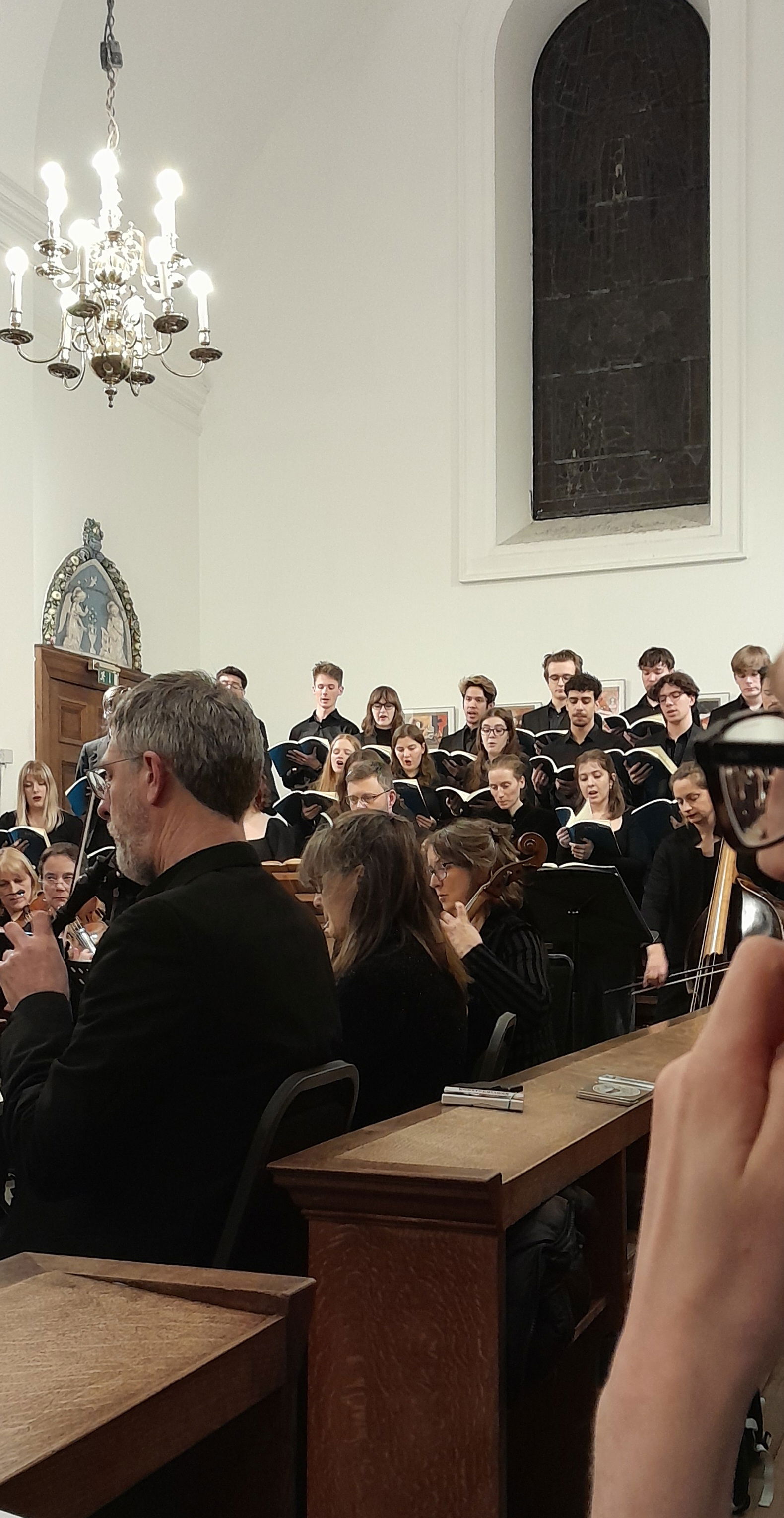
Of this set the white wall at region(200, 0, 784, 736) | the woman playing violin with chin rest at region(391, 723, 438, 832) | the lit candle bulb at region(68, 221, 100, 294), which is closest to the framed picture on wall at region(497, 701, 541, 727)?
the white wall at region(200, 0, 784, 736)

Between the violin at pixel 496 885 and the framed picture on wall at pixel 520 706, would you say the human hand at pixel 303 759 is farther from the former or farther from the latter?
the violin at pixel 496 885

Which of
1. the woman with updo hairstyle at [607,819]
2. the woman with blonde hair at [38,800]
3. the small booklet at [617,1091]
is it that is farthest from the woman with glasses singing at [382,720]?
Result: the small booklet at [617,1091]

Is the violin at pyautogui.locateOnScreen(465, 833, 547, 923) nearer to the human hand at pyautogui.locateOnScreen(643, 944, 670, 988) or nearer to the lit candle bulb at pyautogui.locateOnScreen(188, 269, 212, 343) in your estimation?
the human hand at pyautogui.locateOnScreen(643, 944, 670, 988)

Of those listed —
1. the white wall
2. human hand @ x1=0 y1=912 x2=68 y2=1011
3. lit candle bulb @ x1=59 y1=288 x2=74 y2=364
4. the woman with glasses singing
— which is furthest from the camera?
the white wall

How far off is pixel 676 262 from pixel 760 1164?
13.1 metres

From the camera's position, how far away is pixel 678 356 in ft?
40.9

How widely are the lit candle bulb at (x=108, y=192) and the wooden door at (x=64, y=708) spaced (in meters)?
3.42

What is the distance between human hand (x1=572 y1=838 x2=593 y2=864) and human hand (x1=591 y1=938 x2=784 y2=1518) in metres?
5.80

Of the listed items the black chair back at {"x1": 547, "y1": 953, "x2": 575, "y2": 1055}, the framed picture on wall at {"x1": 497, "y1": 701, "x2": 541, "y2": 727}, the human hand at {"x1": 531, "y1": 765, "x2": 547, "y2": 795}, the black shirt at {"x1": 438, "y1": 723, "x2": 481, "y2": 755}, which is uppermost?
the framed picture on wall at {"x1": 497, "y1": 701, "x2": 541, "y2": 727}

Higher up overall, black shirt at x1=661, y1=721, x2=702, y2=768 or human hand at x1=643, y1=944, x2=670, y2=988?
black shirt at x1=661, y1=721, x2=702, y2=768

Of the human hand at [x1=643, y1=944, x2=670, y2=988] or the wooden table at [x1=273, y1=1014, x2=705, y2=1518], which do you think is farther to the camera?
the human hand at [x1=643, y1=944, x2=670, y2=988]

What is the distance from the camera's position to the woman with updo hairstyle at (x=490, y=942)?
11.7 feet

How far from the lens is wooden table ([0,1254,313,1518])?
857 mm

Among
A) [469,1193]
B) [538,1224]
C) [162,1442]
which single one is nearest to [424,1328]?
[469,1193]
